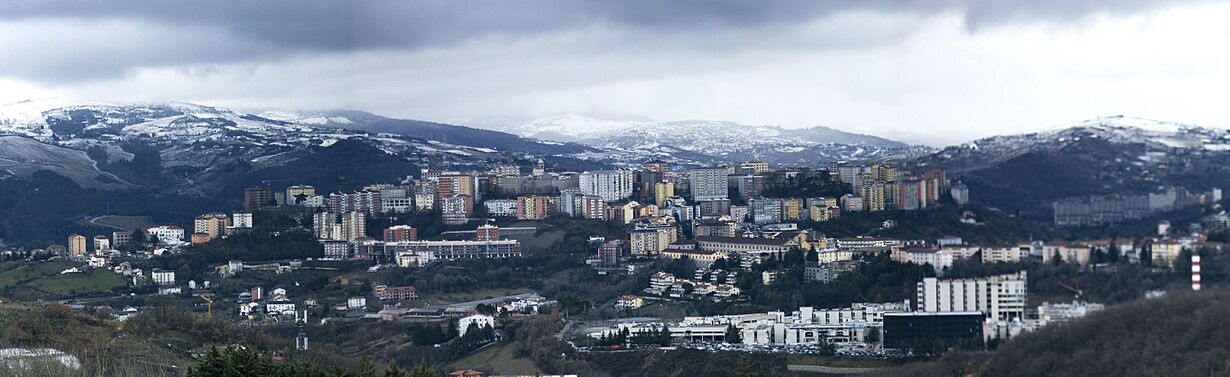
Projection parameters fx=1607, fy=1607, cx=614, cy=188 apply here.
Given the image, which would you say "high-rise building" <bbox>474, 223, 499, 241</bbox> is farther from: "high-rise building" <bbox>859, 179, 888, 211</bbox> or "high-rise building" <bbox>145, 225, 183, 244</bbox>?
"high-rise building" <bbox>859, 179, 888, 211</bbox>

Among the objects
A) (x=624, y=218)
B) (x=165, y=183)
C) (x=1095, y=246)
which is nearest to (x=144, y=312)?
(x=624, y=218)

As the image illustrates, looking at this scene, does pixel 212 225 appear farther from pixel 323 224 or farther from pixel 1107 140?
pixel 1107 140

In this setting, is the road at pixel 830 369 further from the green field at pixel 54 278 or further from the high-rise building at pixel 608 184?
the high-rise building at pixel 608 184

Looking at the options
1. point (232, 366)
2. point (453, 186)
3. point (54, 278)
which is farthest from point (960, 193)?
point (453, 186)

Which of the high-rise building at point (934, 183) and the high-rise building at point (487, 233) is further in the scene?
the high-rise building at point (487, 233)

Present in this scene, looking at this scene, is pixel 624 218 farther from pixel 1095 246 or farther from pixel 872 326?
pixel 1095 246

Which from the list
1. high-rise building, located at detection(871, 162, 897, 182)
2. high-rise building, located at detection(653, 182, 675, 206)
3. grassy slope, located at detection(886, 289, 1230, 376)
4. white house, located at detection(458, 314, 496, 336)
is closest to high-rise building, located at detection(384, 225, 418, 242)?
high-rise building, located at detection(653, 182, 675, 206)

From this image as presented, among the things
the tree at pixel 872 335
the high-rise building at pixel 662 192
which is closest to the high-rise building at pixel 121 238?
the high-rise building at pixel 662 192
